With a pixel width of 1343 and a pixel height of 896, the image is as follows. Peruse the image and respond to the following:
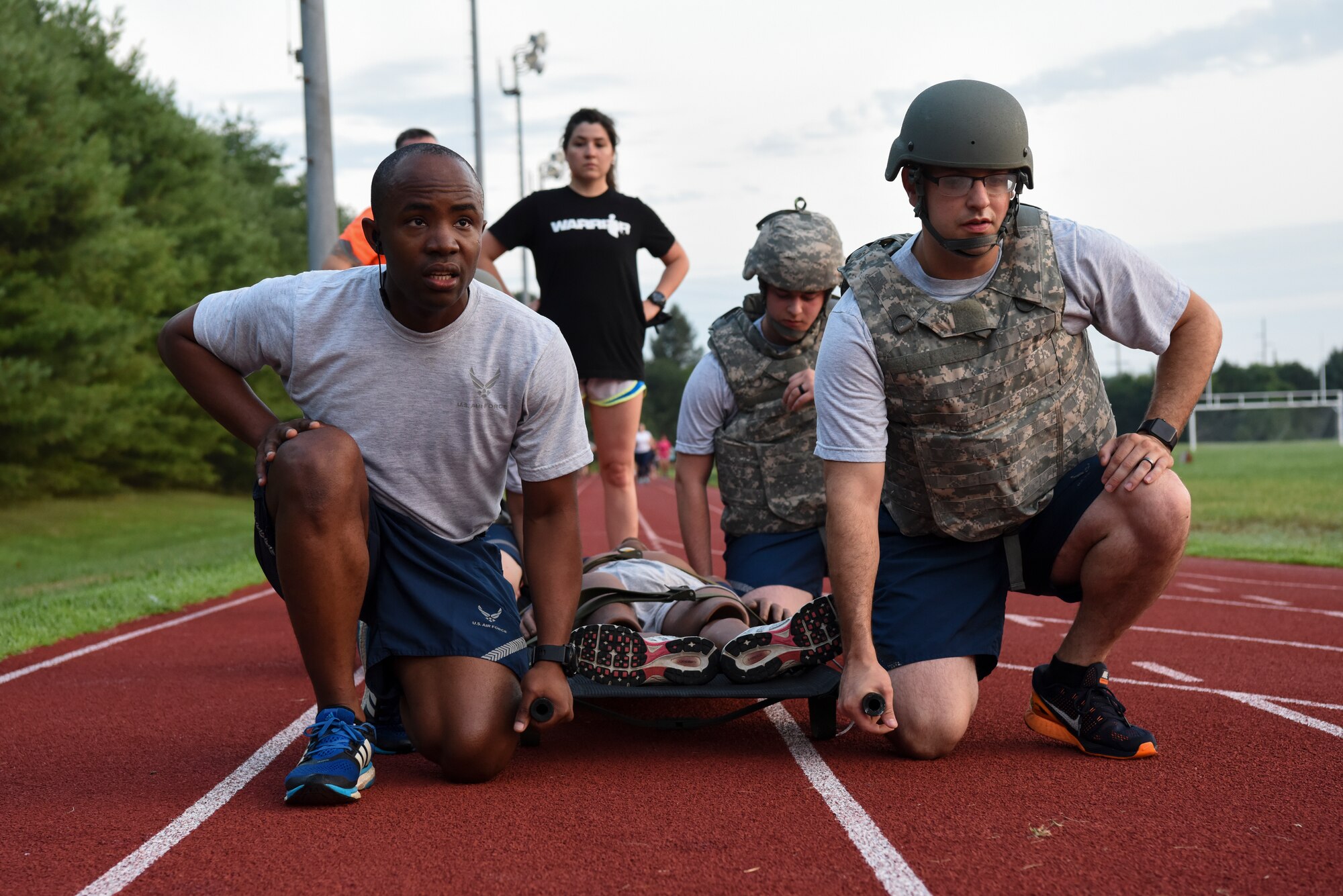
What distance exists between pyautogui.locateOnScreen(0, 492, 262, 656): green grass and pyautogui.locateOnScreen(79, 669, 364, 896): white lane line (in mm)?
3024

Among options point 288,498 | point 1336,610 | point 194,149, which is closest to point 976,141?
point 288,498

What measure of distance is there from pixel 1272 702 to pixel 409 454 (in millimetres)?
3239

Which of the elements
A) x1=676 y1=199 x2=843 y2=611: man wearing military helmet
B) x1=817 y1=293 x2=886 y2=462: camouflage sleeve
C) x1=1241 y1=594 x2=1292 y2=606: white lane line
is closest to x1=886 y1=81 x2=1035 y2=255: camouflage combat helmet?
x1=817 y1=293 x2=886 y2=462: camouflage sleeve

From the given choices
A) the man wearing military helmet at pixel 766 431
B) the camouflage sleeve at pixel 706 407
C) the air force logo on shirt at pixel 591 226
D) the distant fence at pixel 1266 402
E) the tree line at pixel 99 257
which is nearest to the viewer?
the man wearing military helmet at pixel 766 431

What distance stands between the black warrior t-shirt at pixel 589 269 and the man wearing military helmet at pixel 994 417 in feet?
7.89

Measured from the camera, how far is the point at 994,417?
3824 millimetres

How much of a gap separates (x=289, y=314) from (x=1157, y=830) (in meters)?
2.58

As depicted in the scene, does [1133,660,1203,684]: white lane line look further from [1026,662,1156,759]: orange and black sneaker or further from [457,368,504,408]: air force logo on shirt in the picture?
[457,368,504,408]: air force logo on shirt

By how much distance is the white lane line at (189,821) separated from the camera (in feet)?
8.94

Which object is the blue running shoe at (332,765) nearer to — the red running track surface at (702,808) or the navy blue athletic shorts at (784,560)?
the red running track surface at (702,808)

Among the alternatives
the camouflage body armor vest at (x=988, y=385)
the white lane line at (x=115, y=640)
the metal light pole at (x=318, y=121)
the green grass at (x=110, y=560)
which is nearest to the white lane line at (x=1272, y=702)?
the camouflage body armor vest at (x=988, y=385)

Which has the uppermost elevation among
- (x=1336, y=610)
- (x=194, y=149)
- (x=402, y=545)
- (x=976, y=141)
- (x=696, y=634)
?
(x=194, y=149)

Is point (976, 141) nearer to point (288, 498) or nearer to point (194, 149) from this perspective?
point (288, 498)

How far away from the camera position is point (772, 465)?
537cm
